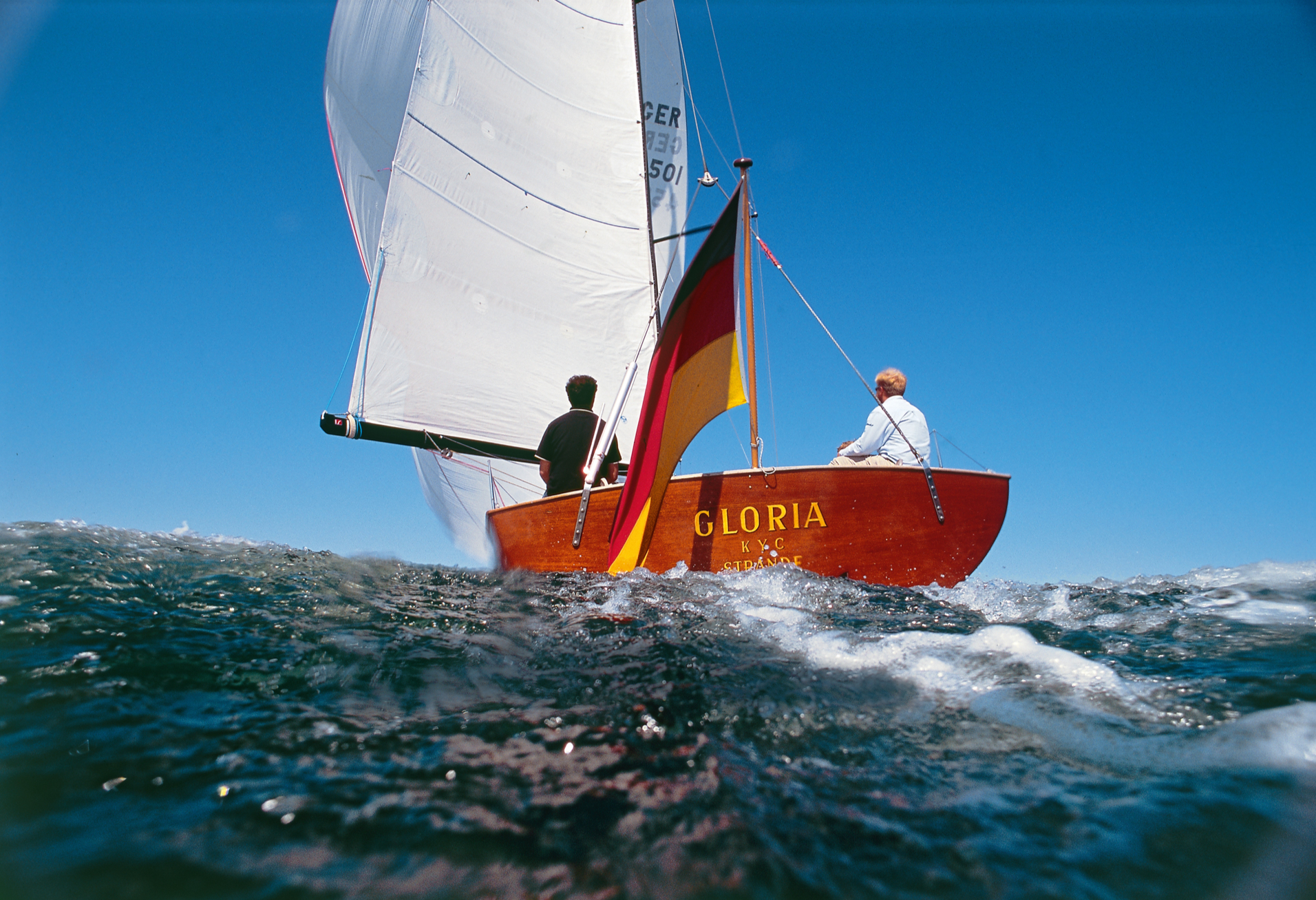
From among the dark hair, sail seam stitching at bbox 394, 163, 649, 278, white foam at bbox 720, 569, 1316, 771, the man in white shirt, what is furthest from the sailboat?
white foam at bbox 720, 569, 1316, 771

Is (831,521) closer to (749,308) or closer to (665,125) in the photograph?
(749,308)

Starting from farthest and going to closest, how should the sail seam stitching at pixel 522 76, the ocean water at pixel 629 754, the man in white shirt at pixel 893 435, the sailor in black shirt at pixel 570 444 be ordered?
the sail seam stitching at pixel 522 76 → the sailor in black shirt at pixel 570 444 → the man in white shirt at pixel 893 435 → the ocean water at pixel 629 754

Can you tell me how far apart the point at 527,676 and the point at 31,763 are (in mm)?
1327

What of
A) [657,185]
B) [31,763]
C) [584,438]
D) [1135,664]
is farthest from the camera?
[657,185]

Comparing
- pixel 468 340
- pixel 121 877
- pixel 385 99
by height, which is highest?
pixel 385 99

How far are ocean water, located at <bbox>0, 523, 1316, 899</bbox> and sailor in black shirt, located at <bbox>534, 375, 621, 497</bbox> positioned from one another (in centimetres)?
263

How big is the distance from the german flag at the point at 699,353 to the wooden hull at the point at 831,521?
0.62 meters

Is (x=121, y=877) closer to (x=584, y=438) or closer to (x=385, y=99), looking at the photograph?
(x=584, y=438)

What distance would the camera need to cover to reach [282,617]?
284cm

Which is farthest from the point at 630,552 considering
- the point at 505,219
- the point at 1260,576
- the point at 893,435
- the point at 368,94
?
the point at 368,94

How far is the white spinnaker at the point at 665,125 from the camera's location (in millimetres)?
11383

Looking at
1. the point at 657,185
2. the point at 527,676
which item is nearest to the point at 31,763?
the point at 527,676

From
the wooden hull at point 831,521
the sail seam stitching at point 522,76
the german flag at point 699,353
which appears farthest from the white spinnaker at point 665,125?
the wooden hull at point 831,521

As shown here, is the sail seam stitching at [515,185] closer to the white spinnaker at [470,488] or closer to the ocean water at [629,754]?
the white spinnaker at [470,488]
